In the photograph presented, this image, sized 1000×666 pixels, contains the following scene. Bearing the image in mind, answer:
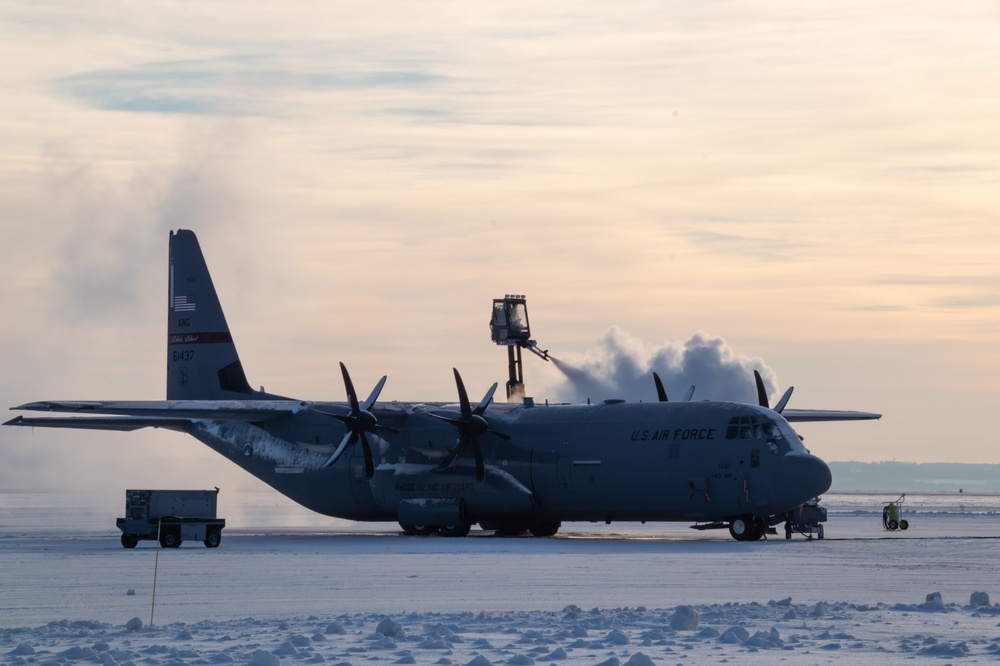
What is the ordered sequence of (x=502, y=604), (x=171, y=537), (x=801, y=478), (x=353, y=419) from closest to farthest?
(x=502, y=604) < (x=171, y=537) < (x=801, y=478) < (x=353, y=419)

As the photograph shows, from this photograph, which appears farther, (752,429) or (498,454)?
(498,454)

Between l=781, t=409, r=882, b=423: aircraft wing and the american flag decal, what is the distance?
2190cm

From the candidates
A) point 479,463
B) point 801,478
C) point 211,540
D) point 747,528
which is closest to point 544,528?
point 479,463

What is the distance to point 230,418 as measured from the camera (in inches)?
1694

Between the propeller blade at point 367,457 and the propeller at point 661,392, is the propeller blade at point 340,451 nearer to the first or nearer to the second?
the propeller blade at point 367,457

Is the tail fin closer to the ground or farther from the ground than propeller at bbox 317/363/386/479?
farther from the ground

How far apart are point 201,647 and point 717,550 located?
19963mm

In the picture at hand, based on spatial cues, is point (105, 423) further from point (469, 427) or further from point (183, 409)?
point (469, 427)

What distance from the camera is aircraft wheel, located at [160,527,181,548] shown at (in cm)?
3565

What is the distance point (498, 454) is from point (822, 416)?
44.3 ft

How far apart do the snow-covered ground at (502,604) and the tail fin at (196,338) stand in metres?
13.8

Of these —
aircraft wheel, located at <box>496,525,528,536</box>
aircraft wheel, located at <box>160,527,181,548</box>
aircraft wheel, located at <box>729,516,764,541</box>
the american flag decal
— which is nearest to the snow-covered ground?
aircraft wheel, located at <box>160,527,181,548</box>

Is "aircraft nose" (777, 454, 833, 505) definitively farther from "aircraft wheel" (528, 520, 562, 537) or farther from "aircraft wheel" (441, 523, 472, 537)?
"aircraft wheel" (441, 523, 472, 537)

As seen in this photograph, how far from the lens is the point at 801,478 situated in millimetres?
35938
